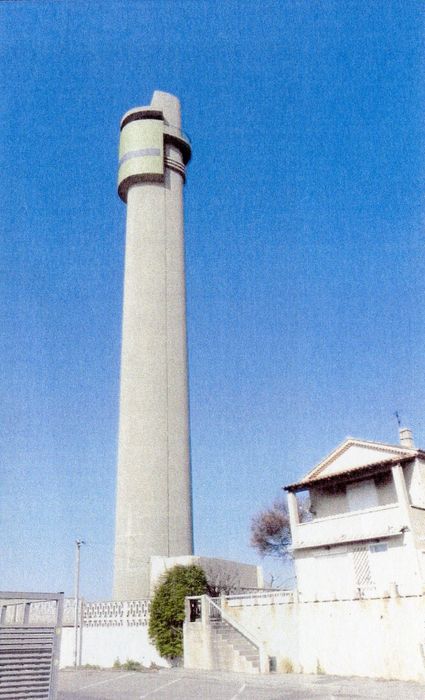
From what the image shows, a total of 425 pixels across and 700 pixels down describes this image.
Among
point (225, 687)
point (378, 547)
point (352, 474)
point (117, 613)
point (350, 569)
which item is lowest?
point (225, 687)

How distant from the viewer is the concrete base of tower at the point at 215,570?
891 inches

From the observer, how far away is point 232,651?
62.3 ft

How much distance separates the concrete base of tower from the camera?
22.6 m

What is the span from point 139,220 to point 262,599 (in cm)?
2260

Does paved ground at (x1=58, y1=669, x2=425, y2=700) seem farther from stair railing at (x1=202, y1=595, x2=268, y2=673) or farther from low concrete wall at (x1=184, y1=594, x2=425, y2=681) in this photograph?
stair railing at (x1=202, y1=595, x2=268, y2=673)

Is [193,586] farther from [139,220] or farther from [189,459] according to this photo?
[139,220]

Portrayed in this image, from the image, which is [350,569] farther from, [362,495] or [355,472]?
[355,472]

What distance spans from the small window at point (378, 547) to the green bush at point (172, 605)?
22.1 ft

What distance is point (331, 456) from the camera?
24.9 m

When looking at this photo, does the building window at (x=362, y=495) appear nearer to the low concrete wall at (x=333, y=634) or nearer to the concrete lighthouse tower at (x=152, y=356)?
the low concrete wall at (x=333, y=634)

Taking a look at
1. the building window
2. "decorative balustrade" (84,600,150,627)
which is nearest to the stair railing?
"decorative balustrade" (84,600,150,627)

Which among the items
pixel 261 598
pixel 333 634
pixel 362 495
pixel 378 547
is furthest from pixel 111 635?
pixel 362 495

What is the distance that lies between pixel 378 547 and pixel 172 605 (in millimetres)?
8208

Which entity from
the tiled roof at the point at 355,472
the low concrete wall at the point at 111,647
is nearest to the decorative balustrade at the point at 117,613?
the low concrete wall at the point at 111,647
